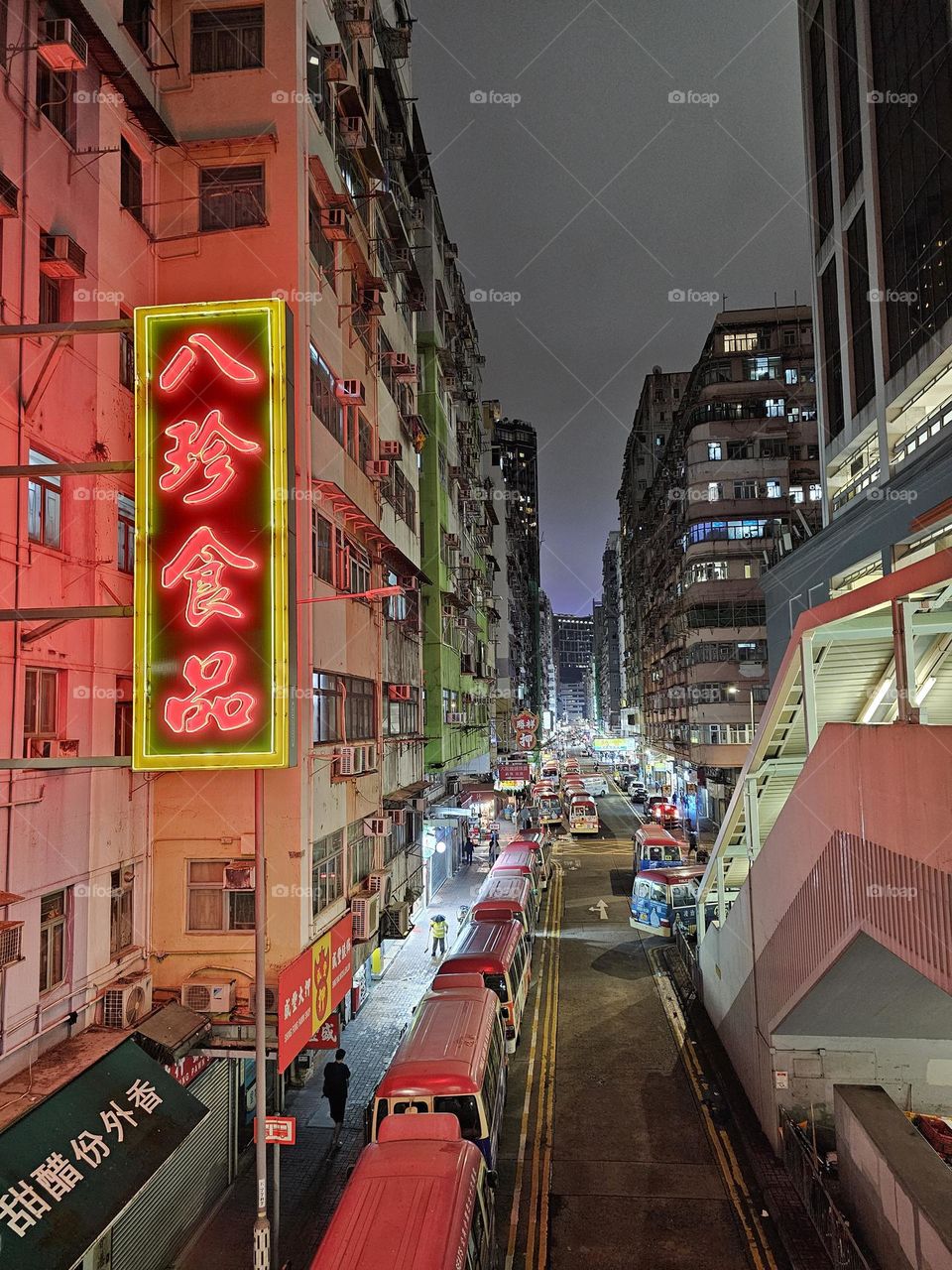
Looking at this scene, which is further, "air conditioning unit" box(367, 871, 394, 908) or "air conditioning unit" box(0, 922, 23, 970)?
"air conditioning unit" box(367, 871, 394, 908)

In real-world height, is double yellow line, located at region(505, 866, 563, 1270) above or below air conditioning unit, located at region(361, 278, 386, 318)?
below

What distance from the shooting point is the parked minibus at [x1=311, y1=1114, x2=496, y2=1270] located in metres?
7.24

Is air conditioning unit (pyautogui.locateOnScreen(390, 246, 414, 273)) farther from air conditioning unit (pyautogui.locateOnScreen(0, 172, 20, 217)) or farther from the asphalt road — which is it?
the asphalt road

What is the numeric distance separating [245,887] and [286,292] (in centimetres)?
986

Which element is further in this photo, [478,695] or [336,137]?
[478,695]

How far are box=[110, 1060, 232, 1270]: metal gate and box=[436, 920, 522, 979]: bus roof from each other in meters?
5.24

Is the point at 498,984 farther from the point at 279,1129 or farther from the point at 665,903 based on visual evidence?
the point at 665,903

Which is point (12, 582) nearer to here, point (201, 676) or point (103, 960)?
point (201, 676)

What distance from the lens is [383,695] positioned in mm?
20203

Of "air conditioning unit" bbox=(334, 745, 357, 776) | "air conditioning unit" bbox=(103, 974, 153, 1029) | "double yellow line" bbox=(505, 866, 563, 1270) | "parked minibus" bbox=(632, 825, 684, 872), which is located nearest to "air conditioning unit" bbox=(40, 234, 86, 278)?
"air conditioning unit" bbox=(334, 745, 357, 776)

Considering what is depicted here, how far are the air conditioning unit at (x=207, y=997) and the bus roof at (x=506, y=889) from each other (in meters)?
11.5

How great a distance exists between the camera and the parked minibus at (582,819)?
47281 mm

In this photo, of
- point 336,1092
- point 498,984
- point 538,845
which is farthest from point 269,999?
point 538,845

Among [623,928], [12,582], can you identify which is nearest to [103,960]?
[12,582]
